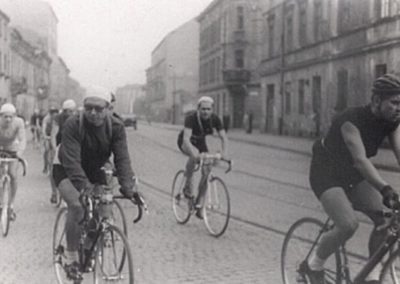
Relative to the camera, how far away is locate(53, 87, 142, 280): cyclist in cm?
502

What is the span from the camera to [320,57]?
31.5 m

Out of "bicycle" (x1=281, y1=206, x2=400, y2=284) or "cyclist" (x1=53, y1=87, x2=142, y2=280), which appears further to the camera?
"cyclist" (x1=53, y1=87, x2=142, y2=280)

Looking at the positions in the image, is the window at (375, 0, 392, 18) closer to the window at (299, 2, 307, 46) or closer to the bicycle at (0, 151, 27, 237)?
the window at (299, 2, 307, 46)

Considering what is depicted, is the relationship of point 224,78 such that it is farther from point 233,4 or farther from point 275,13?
point 275,13

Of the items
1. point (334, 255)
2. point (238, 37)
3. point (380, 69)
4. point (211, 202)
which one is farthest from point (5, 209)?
point (238, 37)

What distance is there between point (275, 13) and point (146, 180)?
2796 centimetres

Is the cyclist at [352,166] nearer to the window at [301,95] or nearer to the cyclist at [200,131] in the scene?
the cyclist at [200,131]

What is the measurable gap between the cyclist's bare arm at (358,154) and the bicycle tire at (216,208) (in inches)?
152

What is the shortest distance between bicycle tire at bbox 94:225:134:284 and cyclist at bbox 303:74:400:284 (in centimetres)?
133

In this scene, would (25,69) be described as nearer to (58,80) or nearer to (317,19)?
(58,80)

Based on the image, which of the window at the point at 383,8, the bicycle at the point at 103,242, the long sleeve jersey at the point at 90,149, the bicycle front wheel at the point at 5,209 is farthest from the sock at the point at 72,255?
the window at the point at 383,8

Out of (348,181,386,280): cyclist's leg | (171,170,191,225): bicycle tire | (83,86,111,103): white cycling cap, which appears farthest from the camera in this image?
(171,170,191,225): bicycle tire

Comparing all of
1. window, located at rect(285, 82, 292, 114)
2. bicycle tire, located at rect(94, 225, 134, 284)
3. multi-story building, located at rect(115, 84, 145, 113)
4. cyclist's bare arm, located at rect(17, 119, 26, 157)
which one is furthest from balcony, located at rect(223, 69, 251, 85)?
bicycle tire, located at rect(94, 225, 134, 284)

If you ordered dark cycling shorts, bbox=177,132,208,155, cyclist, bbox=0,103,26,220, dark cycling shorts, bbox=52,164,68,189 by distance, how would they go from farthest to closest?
dark cycling shorts, bbox=177,132,208,155 → cyclist, bbox=0,103,26,220 → dark cycling shorts, bbox=52,164,68,189
